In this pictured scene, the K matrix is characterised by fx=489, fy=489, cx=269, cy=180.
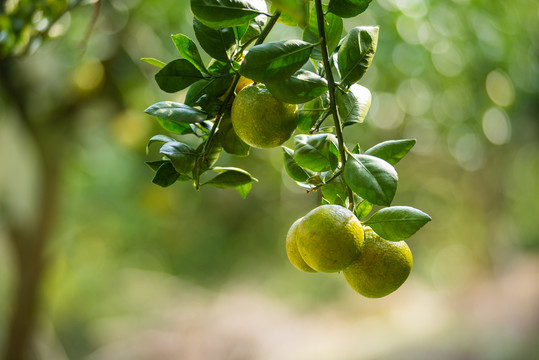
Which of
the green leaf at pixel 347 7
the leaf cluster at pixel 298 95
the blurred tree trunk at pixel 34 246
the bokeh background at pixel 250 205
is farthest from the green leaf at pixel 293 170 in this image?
the blurred tree trunk at pixel 34 246

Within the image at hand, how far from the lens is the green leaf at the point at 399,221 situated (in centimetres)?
33

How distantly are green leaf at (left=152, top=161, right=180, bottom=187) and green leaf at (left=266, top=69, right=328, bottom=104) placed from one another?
4.3 inches

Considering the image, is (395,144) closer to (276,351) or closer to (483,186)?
(276,351)

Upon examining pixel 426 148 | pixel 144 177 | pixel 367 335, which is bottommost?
pixel 367 335

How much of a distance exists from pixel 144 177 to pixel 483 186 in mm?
3386

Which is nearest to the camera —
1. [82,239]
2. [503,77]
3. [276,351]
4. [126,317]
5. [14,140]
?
[503,77]

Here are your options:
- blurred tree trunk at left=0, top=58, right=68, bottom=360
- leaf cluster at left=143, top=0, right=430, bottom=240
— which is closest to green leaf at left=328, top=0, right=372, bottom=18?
leaf cluster at left=143, top=0, right=430, bottom=240

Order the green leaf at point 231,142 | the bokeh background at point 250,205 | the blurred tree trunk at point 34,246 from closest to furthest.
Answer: the green leaf at point 231,142
the bokeh background at point 250,205
the blurred tree trunk at point 34,246

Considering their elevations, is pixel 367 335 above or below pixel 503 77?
below

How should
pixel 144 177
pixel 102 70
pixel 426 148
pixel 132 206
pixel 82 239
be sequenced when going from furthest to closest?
pixel 82 239, pixel 132 206, pixel 144 177, pixel 426 148, pixel 102 70

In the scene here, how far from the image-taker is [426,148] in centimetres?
283

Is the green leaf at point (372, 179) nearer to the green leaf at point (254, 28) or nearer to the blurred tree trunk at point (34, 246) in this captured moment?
the green leaf at point (254, 28)

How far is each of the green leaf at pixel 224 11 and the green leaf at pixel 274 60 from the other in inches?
1.3

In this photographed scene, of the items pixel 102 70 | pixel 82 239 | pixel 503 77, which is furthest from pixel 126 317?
pixel 503 77
